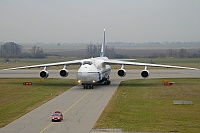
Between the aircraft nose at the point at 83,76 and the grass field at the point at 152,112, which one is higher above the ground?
the aircraft nose at the point at 83,76

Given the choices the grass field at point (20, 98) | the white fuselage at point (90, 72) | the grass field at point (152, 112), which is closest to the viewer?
the grass field at point (152, 112)

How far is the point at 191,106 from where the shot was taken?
1312 inches

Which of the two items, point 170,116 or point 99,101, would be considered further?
point 99,101

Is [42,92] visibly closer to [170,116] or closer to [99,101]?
[99,101]

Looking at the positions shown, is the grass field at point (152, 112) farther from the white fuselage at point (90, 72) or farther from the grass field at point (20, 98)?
the grass field at point (20, 98)

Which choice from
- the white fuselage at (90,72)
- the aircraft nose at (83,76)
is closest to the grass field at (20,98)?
the aircraft nose at (83,76)

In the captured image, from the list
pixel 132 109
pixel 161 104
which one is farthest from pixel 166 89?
pixel 132 109

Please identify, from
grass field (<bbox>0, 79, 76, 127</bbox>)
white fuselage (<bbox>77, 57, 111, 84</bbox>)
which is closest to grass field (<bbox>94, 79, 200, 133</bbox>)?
white fuselage (<bbox>77, 57, 111, 84</bbox>)

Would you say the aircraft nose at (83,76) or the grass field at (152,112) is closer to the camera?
the grass field at (152,112)

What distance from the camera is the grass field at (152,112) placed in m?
24.9

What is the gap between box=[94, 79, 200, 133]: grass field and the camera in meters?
24.9

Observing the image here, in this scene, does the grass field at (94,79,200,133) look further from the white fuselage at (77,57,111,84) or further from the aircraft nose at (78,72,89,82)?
the aircraft nose at (78,72,89,82)

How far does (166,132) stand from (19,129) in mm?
7808

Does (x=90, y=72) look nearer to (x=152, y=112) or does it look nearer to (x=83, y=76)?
(x=83, y=76)
